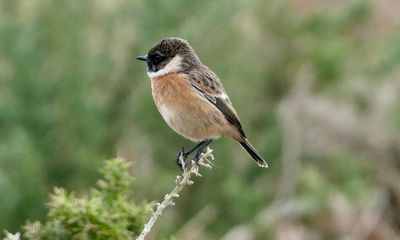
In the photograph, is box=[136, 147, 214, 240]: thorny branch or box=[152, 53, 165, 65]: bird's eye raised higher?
box=[152, 53, 165, 65]: bird's eye

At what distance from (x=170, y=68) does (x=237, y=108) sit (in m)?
3.80

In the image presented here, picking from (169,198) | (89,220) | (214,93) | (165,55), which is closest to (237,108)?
(214,93)

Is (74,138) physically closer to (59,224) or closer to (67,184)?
(67,184)

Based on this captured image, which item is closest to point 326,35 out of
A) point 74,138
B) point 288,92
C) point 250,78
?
point 288,92

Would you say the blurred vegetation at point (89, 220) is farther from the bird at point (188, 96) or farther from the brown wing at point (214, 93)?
the brown wing at point (214, 93)

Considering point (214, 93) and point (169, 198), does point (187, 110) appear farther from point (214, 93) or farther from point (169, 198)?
point (169, 198)

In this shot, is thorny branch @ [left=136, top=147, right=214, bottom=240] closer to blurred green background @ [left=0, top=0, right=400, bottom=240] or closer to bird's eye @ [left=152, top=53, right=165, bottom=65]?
bird's eye @ [left=152, top=53, right=165, bottom=65]

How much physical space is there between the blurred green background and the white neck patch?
78.9 inches

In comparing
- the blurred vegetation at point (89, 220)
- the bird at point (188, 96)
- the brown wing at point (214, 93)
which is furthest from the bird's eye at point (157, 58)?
the blurred vegetation at point (89, 220)

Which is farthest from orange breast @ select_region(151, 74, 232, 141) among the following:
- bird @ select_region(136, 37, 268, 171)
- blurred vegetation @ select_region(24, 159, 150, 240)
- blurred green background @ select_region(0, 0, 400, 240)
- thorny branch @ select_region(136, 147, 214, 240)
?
blurred green background @ select_region(0, 0, 400, 240)

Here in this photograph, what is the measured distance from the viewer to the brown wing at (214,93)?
515 cm

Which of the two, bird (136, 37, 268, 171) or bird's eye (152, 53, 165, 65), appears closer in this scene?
bird (136, 37, 268, 171)

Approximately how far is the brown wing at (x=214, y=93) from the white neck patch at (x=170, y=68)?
4.5 inches

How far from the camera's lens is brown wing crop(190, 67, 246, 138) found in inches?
203
